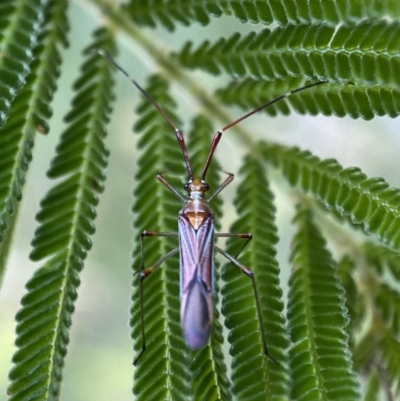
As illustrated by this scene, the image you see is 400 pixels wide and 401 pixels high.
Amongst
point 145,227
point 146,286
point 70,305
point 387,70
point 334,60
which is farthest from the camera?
point 145,227

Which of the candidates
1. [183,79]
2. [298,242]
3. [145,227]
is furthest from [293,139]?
[145,227]

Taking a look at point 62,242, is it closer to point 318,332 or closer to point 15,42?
→ point 15,42

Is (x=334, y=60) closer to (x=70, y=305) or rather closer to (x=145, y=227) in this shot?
(x=145, y=227)

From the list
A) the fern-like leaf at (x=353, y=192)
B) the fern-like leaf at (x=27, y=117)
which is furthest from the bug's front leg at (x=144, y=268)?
the fern-like leaf at (x=353, y=192)

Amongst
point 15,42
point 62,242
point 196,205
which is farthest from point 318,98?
point 15,42

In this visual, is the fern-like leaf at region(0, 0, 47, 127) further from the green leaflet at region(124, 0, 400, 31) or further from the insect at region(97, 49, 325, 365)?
the green leaflet at region(124, 0, 400, 31)

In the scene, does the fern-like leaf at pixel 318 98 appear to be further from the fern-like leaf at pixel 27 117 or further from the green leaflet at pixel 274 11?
the fern-like leaf at pixel 27 117

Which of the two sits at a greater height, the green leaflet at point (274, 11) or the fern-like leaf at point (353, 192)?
the green leaflet at point (274, 11)
